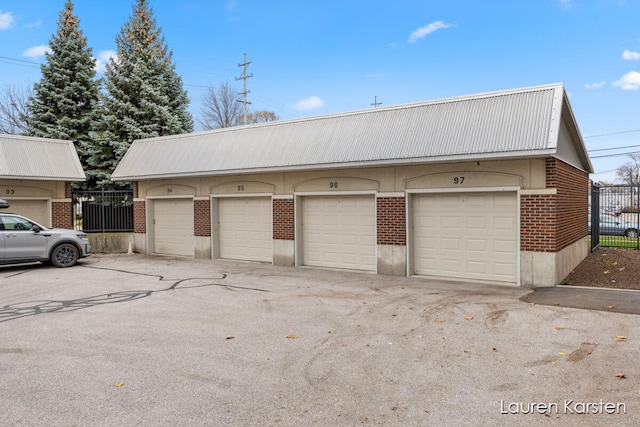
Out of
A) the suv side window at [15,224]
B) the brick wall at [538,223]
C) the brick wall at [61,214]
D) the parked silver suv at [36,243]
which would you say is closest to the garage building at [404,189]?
the brick wall at [538,223]

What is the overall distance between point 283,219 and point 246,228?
5.81ft

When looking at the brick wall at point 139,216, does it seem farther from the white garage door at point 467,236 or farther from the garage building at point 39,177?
the white garage door at point 467,236

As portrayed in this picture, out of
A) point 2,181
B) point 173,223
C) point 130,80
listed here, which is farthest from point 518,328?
point 130,80

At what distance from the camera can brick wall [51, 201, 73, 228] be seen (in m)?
16.7

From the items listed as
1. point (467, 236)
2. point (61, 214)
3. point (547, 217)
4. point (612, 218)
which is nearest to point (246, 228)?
point (467, 236)

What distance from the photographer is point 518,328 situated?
6.63 meters

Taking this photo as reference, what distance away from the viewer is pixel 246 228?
14719mm

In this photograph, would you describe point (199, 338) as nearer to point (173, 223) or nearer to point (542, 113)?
point (542, 113)

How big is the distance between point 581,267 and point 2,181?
18.6 metres

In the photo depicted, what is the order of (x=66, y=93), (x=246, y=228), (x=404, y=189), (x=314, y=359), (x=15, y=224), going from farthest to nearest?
(x=66, y=93)
(x=246, y=228)
(x=15, y=224)
(x=404, y=189)
(x=314, y=359)

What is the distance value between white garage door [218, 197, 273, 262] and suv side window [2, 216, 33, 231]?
5.54m

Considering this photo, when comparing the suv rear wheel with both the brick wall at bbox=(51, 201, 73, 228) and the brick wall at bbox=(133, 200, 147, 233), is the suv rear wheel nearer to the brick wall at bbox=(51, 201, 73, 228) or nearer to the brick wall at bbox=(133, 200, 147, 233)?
the brick wall at bbox=(133, 200, 147, 233)

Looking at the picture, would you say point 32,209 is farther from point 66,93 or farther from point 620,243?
point 620,243

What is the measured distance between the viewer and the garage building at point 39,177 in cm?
1555
